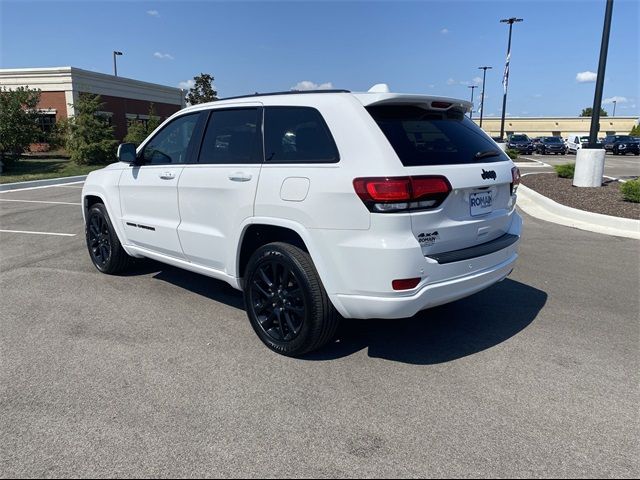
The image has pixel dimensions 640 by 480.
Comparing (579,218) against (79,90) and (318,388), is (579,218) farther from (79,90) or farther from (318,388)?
(79,90)

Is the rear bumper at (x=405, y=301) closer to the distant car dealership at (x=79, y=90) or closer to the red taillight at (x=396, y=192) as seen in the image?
the red taillight at (x=396, y=192)

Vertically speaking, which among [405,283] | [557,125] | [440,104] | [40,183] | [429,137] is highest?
[557,125]

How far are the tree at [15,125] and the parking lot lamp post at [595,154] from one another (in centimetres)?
2073

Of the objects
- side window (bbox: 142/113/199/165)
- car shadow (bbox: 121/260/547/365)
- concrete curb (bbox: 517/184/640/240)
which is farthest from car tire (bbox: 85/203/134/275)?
concrete curb (bbox: 517/184/640/240)

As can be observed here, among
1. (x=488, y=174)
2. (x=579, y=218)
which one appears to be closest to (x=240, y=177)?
(x=488, y=174)

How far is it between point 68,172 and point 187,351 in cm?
1867

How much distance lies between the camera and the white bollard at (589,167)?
38.6 feet

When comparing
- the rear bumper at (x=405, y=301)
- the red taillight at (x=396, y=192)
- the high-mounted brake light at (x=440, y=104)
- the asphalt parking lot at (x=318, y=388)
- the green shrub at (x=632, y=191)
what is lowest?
the asphalt parking lot at (x=318, y=388)

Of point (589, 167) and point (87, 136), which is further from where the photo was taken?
point (87, 136)

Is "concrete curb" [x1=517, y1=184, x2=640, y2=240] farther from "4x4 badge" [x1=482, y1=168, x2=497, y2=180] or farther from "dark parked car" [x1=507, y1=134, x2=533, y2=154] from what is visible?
"dark parked car" [x1=507, y1=134, x2=533, y2=154]

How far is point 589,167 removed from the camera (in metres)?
12.0

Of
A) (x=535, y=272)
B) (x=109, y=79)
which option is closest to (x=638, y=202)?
(x=535, y=272)

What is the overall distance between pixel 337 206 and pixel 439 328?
1.71 metres

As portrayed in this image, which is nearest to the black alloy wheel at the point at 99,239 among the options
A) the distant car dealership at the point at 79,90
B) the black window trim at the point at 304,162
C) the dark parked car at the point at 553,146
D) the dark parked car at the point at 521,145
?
the black window trim at the point at 304,162
